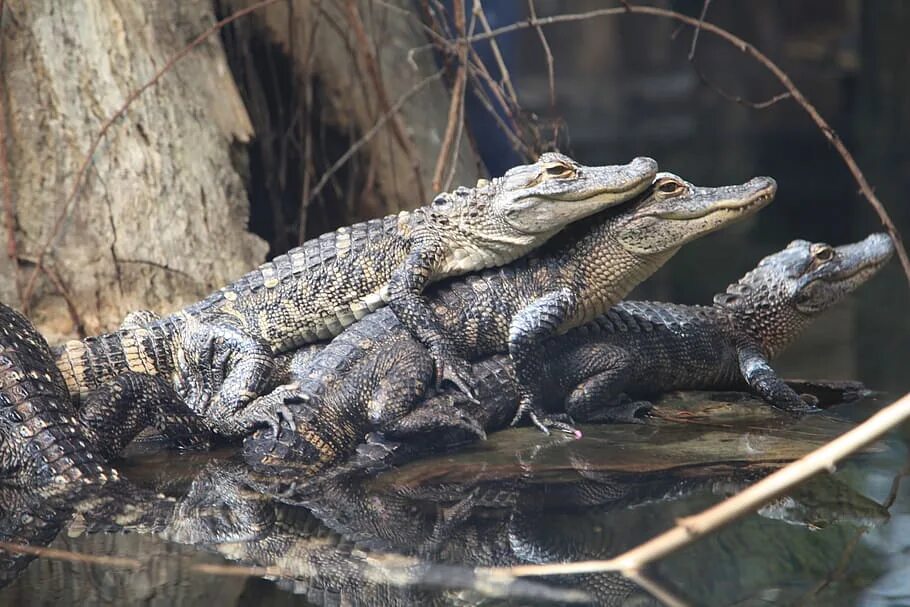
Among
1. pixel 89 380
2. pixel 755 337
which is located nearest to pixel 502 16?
pixel 755 337

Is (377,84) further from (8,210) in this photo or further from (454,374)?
(454,374)

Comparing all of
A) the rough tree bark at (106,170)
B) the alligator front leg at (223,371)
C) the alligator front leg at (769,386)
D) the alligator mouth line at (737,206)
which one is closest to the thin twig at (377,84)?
the rough tree bark at (106,170)

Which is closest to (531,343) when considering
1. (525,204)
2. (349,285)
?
(525,204)

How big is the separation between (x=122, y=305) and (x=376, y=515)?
2.44 meters

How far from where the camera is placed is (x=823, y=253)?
4715mm

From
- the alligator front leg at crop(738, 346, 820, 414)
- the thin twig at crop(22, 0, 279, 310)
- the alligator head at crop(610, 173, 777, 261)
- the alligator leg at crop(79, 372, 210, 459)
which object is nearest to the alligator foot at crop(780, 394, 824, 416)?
the alligator front leg at crop(738, 346, 820, 414)

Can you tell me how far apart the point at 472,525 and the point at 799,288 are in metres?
2.39

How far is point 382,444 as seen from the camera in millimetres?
3701

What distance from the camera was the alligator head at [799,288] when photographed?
4.68m

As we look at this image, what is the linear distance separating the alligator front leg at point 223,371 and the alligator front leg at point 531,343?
95cm

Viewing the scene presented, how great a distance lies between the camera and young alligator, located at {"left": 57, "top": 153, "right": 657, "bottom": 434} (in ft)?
13.0

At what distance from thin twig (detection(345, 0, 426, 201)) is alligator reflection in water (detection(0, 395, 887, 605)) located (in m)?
2.23

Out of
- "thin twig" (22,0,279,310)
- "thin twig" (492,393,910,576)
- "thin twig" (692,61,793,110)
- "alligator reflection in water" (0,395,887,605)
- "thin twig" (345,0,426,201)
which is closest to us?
"thin twig" (492,393,910,576)

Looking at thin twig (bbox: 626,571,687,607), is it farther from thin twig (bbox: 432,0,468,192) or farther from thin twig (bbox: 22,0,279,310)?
thin twig (bbox: 22,0,279,310)
